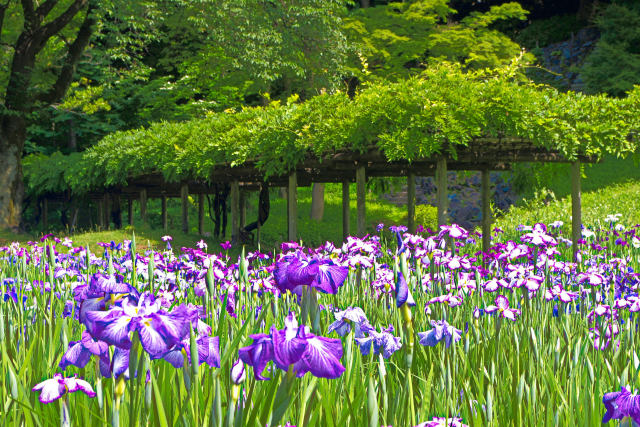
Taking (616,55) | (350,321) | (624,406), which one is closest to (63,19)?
(350,321)

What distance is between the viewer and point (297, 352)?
4.90 ft

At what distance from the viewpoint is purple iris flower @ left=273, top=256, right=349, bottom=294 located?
181 centimetres

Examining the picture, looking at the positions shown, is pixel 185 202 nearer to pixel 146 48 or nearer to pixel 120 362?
pixel 146 48

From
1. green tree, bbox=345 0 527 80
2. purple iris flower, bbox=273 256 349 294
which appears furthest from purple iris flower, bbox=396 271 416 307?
green tree, bbox=345 0 527 80

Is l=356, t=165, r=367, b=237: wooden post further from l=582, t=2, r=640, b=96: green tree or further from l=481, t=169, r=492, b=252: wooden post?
l=582, t=2, r=640, b=96: green tree

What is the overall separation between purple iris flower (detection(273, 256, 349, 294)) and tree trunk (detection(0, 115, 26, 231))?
2131cm

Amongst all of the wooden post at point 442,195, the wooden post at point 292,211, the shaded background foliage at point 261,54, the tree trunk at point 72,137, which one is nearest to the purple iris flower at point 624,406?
the wooden post at point 442,195

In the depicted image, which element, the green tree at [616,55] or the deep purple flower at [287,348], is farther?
the green tree at [616,55]

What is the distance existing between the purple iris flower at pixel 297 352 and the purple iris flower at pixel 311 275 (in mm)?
235

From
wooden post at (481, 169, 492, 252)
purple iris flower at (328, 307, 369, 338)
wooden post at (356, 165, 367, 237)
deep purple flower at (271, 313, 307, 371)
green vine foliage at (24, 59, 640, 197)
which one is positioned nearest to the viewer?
deep purple flower at (271, 313, 307, 371)

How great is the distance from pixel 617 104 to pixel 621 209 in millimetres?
8439

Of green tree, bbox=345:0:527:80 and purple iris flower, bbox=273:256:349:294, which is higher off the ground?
green tree, bbox=345:0:527:80

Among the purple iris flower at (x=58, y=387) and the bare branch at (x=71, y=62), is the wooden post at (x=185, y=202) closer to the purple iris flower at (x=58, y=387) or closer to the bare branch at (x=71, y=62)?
the bare branch at (x=71, y=62)

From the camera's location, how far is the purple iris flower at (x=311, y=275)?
181 centimetres
